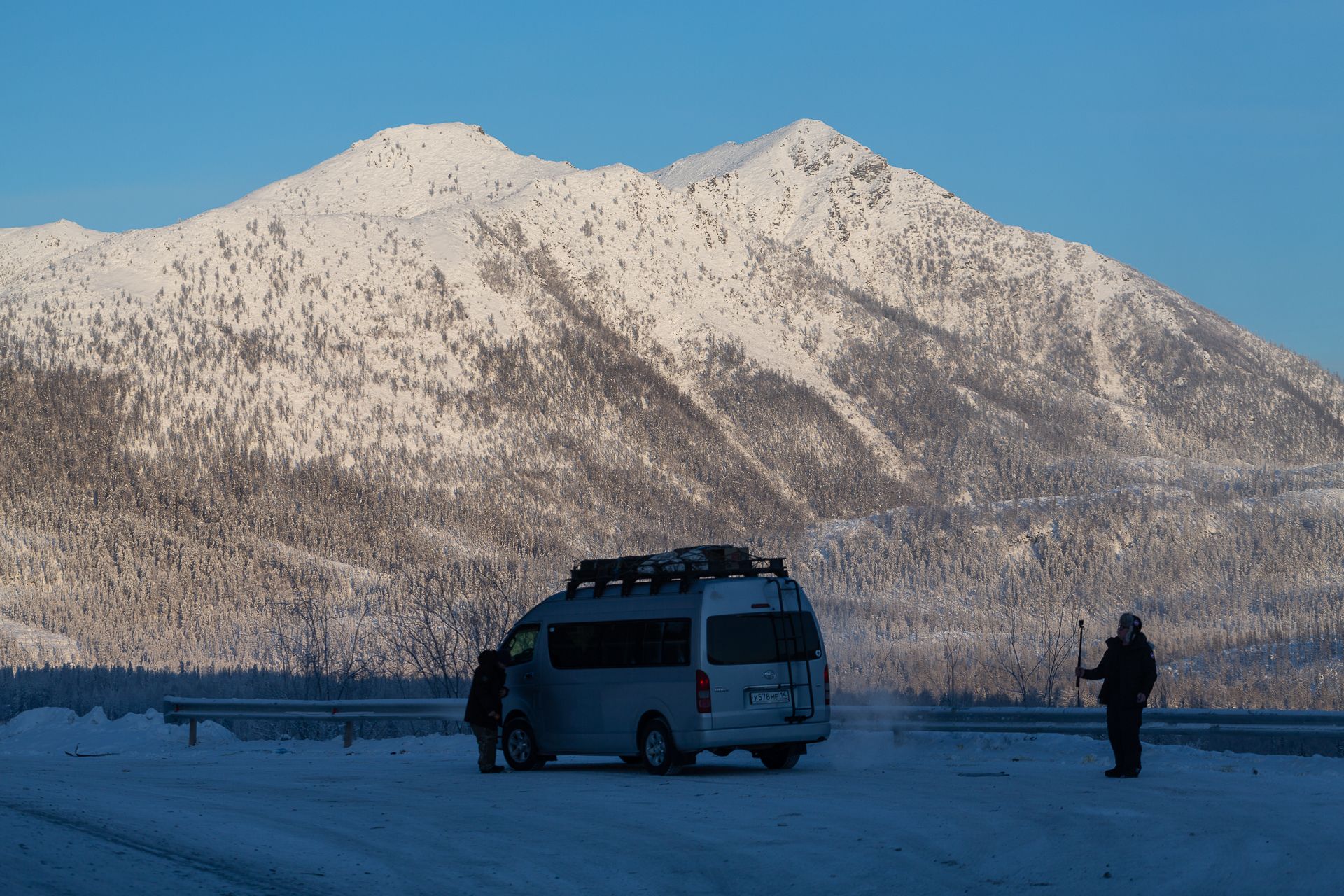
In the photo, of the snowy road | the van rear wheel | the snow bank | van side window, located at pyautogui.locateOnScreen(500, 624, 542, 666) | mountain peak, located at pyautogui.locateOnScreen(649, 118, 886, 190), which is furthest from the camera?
mountain peak, located at pyautogui.locateOnScreen(649, 118, 886, 190)

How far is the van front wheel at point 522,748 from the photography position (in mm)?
18328

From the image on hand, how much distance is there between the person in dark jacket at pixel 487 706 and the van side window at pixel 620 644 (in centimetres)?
74

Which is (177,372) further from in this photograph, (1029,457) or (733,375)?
(1029,457)

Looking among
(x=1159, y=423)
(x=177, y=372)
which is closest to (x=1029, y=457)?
(x=1159, y=423)

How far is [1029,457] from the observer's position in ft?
382

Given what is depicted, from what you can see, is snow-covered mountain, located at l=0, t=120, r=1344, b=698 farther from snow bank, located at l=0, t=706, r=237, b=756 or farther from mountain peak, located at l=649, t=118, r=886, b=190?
snow bank, located at l=0, t=706, r=237, b=756

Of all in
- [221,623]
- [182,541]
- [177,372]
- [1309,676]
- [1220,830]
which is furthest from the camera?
[177,372]

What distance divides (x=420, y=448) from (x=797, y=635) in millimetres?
83854

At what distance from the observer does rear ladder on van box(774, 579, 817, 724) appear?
16.8m

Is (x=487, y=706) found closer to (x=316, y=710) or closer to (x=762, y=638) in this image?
(x=762, y=638)

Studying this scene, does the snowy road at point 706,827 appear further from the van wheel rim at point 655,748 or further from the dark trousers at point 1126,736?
the van wheel rim at point 655,748

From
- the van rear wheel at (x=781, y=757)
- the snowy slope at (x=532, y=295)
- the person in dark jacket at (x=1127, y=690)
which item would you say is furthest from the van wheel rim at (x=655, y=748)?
the snowy slope at (x=532, y=295)

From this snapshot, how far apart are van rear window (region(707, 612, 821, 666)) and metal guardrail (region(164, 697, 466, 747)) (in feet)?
18.6

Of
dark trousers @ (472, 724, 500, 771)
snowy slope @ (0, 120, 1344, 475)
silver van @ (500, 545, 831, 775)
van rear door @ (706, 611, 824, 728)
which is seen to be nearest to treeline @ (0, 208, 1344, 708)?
snowy slope @ (0, 120, 1344, 475)
